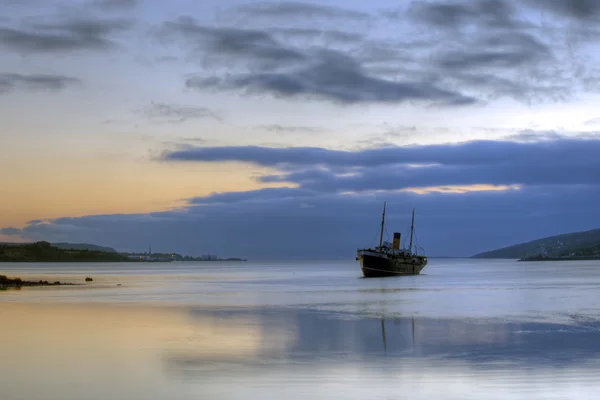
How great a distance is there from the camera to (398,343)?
2655 centimetres

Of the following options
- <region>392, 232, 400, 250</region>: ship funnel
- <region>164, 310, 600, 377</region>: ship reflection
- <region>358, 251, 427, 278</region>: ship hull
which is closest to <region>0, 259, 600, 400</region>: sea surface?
<region>164, 310, 600, 377</region>: ship reflection

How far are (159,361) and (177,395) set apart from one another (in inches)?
219

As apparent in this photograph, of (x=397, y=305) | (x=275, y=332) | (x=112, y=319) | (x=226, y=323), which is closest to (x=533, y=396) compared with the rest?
(x=275, y=332)

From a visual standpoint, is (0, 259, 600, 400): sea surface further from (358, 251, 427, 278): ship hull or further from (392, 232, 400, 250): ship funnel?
(392, 232, 400, 250): ship funnel

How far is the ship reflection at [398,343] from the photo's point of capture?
71.1 feet

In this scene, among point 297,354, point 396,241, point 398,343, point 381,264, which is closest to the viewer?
point 297,354

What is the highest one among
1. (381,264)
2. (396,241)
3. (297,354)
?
(396,241)

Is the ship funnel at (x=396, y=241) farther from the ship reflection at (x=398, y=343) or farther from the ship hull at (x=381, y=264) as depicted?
the ship reflection at (x=398, y=343)

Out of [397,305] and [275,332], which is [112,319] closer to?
[275,332]

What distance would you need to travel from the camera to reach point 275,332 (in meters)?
30.9

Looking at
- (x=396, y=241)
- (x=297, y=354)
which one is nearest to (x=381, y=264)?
(x=396, y=241)

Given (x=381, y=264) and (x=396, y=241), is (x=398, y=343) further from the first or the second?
(x=396, y=241)

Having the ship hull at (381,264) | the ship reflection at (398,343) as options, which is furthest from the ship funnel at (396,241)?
the ship reflection at (398,343)

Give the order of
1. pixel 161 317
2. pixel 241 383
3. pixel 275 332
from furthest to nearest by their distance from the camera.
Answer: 1. pixel 161 317
2. pixel 275 332
3. pixel 241 383
